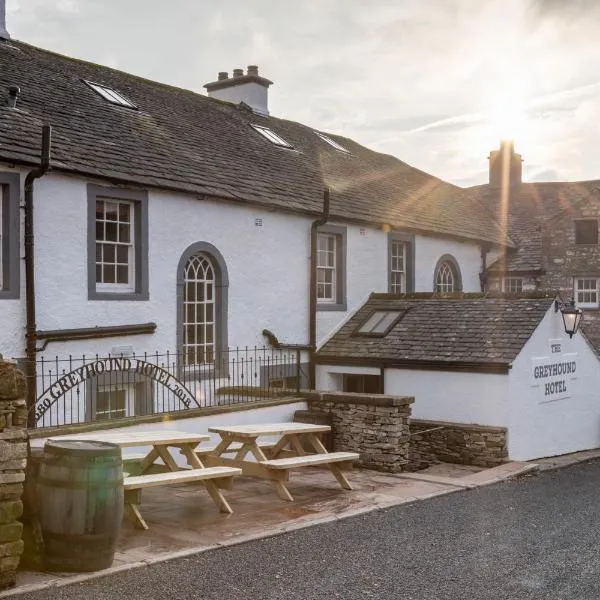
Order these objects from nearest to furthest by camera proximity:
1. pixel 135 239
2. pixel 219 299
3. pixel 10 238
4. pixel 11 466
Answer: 1. pixel 11 466
2. pixel 10 238
3. pixel 135 239
4. pixel 219 299

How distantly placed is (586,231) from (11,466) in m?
24.8

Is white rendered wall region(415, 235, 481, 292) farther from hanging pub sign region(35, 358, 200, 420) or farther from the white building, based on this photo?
hanging pub sign region(35, 358, 200, 420)

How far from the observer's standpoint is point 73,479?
671 centimetres

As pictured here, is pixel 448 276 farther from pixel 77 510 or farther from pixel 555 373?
pixel 77 510

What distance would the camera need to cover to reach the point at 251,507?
924cm

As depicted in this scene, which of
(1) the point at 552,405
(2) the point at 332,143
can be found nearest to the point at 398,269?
(1) the point at 552,405

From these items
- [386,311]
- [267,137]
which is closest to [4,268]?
[386,311]

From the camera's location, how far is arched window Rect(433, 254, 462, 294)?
69.5 ft

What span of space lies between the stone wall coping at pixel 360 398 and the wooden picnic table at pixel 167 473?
3.89 metres

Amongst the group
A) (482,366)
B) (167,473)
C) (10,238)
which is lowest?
(167,473)

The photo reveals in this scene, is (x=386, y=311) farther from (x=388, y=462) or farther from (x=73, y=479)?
(x=73, y=479)

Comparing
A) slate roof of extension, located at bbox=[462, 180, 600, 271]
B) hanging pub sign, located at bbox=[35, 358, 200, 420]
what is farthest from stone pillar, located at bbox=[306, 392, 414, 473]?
slate roof of extension, located at bbox=[462, 180, 600, 271]

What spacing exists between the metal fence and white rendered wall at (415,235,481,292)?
5.36 meters

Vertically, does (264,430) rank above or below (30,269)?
below
